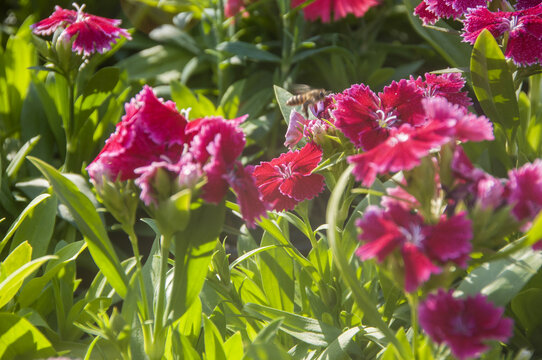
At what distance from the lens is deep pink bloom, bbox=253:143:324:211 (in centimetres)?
104

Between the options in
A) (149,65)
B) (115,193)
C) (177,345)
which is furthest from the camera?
(149,65)

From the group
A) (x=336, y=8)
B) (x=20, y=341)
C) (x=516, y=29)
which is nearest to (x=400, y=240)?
(x=516, y=29)

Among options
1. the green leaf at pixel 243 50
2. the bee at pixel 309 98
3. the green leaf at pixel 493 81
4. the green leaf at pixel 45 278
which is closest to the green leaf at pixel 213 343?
the green leaf at pixel 45 278

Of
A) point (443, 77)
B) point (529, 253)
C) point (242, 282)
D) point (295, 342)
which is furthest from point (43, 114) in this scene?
point (529, 253)

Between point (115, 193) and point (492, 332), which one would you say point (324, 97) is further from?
point (492, 332)

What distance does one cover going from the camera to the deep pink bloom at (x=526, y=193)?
0.72 meters

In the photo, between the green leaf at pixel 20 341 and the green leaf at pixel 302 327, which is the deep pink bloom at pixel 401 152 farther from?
the green leaf at pixel 20 341

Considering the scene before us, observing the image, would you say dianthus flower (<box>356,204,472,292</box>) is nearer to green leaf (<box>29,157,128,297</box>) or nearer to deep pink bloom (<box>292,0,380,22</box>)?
green leaf (<box>29,157,128,297</box>)

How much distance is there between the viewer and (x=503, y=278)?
34.1 inches

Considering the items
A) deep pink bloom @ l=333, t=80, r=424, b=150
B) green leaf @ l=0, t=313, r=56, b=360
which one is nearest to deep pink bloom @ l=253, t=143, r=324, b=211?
deep pink bloom @ l=333, t=80, r=424, b=150

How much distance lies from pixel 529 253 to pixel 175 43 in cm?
169

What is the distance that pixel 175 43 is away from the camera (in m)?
2.27

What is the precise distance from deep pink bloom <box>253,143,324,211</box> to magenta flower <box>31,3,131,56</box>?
620 millimetres

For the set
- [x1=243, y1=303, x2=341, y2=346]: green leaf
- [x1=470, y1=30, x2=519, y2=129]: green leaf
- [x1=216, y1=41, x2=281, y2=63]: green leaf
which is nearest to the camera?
[x1=243, y1=303, x2=341, y2=346]: green leaf
